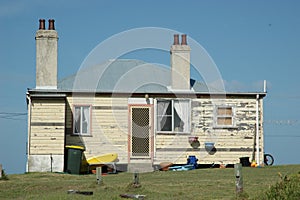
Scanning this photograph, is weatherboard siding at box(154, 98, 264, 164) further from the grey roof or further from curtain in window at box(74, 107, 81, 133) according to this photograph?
curtain in window at box(74, 107, 81, 133)

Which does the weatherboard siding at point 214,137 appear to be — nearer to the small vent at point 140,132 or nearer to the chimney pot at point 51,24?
the small vent at point 140,132

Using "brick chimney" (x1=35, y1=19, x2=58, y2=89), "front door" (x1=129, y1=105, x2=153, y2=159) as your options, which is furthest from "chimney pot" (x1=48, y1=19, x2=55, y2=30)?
"front door" (x1=129, y1=105, x2=153, y2=159)

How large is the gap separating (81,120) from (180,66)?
4.95 meters

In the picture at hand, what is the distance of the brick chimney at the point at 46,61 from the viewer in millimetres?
26984

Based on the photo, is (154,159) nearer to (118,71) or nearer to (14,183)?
(118,71)

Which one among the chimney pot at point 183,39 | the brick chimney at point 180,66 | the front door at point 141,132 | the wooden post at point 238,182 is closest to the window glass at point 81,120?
the front door at point 141,132

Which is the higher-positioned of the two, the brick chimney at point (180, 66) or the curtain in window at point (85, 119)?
the brick chimney at point (180, 66)

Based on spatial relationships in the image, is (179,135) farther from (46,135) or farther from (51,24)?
(51,24)

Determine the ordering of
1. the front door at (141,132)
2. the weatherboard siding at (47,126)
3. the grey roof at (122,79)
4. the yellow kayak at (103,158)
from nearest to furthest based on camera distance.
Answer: the weatherboard siding at (47,126) < the yellow kayak at (103,158) < the front door at (141,132) < the grey roof at (122,79)

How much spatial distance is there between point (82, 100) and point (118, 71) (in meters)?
2.96

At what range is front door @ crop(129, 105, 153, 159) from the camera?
27453 millimetres

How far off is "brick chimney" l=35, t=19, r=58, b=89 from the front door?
366 cm

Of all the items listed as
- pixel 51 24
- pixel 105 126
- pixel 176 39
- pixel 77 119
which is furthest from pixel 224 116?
pixel 51 24

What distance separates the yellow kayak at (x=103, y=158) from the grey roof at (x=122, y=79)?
2785 mm
